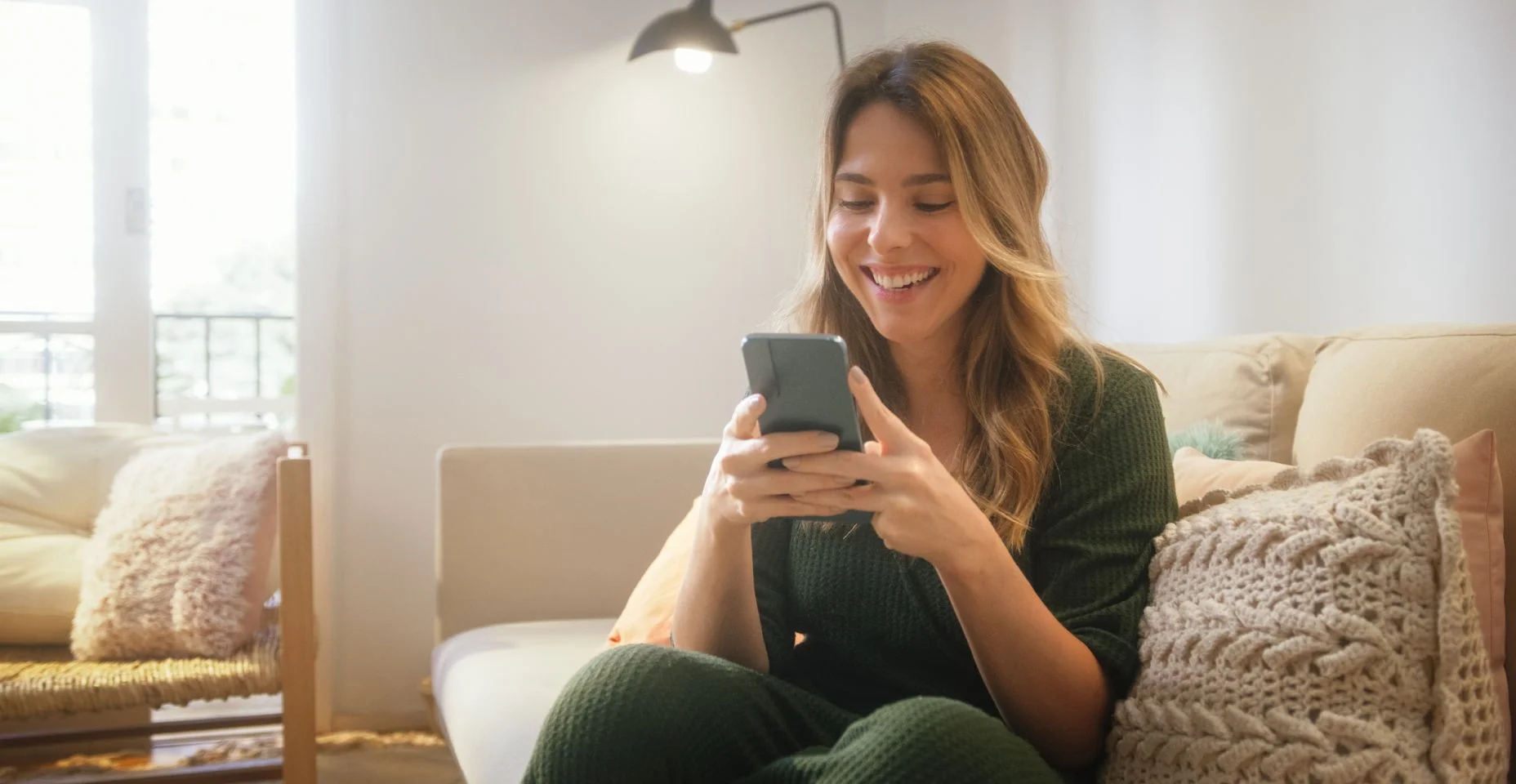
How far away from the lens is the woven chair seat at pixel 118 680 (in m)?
1.94

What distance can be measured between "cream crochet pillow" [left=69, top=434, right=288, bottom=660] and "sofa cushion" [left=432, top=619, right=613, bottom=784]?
372 mm

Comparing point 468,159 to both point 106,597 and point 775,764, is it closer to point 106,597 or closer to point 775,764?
point 106,597

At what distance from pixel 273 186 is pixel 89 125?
1.27 feet

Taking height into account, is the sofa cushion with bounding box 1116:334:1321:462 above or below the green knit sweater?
above

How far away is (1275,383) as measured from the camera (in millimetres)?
1516

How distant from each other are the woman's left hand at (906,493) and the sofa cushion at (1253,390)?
2.14 feet

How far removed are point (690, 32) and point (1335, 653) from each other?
1970 mm

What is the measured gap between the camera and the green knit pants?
0.85m

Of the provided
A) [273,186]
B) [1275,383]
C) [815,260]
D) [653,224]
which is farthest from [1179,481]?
[273,186]

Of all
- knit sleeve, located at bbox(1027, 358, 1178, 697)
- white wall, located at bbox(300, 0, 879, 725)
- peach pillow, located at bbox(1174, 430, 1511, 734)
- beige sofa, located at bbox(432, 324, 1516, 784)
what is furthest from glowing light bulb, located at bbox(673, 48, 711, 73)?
peach pillow, located at bbox(1174, 430, 1511, 734)

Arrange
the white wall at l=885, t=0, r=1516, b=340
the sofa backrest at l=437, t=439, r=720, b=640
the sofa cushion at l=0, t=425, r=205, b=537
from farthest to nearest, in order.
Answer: the sofa cushion at l=0, t=425, r=205, b=537, the sofa backrest at l=437, t=439, r=720, b=640, the white wall at l=885, t=0, r=1516, b=340

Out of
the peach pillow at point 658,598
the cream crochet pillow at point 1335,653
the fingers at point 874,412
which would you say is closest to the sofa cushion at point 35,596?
the peach pillow at point 658,598

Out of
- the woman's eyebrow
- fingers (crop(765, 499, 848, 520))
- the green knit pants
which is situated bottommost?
the green knit pants

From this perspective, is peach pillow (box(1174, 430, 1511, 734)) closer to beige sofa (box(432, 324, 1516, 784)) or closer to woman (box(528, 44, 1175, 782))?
beige sofa (box(432, 324, 1516, 784))
